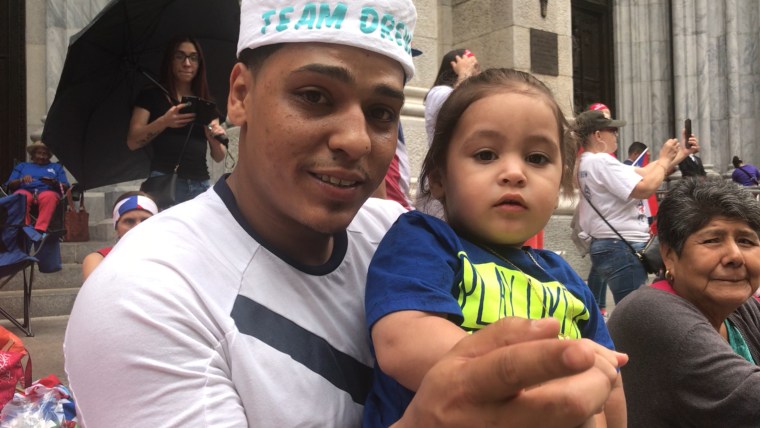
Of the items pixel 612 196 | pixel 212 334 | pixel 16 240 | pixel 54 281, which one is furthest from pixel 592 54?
pixel 212 334

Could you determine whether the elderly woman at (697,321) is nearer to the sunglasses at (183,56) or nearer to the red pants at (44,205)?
the sunglasses at (183,56)

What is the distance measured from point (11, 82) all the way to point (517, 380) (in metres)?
9.75

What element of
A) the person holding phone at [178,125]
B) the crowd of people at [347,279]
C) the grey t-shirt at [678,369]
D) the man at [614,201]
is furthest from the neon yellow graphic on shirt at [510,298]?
the man at [614,201]

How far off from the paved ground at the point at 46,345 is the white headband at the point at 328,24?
2.81 meters

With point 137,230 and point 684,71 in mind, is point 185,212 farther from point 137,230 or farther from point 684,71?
point 684,71

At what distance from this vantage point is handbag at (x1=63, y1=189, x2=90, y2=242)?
7352mm

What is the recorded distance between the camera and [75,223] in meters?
7.44

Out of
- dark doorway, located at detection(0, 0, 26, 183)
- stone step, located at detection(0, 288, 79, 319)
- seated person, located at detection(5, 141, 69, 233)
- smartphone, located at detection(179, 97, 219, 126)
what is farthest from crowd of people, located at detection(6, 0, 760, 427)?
dark doorway, located at detection(0, 0, 26, 183)

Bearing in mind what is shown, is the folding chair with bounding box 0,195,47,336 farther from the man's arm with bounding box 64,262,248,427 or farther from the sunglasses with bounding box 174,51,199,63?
the man's arm with bounding box 64,262,248,427

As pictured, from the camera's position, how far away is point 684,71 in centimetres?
1367

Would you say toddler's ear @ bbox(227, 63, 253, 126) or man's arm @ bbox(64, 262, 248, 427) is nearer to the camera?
man's arm @ bbox(64, 262, 248, 427)

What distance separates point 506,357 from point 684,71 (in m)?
14.5

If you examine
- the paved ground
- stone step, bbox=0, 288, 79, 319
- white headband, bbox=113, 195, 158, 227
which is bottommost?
the paved ground

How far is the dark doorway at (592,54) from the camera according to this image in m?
13.0
